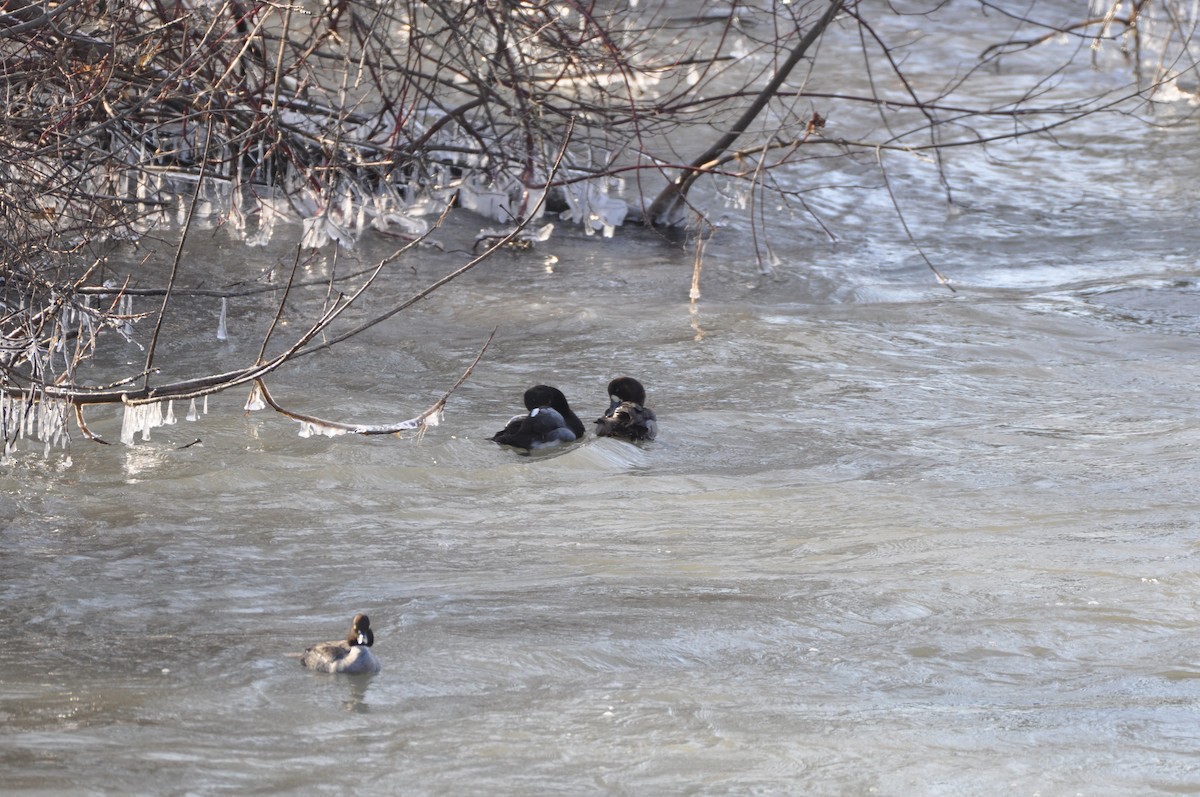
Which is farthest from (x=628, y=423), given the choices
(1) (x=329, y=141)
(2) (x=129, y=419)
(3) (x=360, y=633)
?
(3) (x=360, y=633)

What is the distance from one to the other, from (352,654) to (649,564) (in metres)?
1.59

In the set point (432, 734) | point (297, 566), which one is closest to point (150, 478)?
point (297, 566)

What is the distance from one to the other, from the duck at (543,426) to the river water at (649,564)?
12 centimetres

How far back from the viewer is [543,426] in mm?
7098

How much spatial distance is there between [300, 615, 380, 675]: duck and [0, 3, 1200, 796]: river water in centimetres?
5

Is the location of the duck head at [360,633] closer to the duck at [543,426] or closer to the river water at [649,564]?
the river water at [649,564]

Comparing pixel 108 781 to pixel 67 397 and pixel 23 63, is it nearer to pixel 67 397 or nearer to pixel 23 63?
pixel 67 397

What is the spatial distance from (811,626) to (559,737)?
124cm

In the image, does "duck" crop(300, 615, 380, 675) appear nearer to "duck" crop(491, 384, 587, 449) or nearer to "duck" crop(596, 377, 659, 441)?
"duck" crop(491, 384, 587, 449)

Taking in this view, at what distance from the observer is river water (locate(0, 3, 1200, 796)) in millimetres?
4082

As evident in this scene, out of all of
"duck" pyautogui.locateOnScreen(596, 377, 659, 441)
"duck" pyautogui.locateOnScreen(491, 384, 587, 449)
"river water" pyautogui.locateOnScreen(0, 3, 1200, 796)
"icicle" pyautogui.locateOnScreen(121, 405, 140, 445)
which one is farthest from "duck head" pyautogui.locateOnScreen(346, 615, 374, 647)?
"duck" pyautogui.locateOnScreen(596, 377, 659, 441)

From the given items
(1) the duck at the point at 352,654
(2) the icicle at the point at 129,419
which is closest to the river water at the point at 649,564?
(1) the duck at the point at 352,654

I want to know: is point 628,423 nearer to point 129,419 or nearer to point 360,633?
point 129,419

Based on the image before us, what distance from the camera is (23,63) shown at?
6832mm
